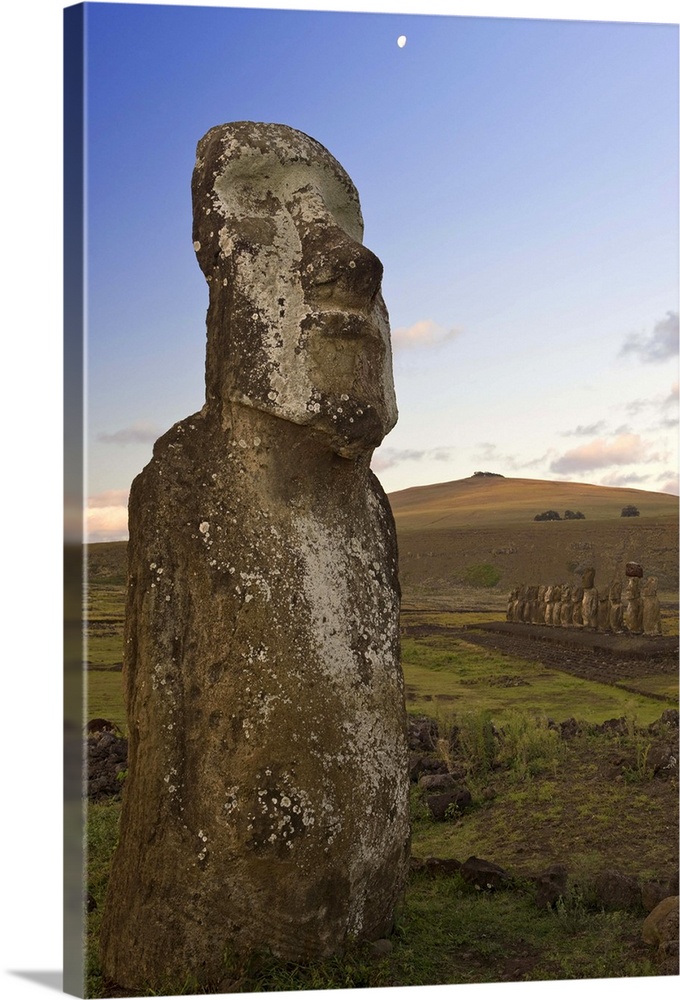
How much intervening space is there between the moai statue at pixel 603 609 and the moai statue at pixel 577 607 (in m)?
0.17

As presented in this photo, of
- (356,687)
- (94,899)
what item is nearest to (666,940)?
(356,687)

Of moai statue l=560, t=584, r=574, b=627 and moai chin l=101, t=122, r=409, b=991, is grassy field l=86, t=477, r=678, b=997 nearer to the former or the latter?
moai statue l=560, t=584, r=574, b=627

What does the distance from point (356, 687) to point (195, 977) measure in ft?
4.26

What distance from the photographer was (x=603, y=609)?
11539 millimetres

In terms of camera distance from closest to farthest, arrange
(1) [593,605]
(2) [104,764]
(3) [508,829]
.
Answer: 1. (3) [508,829]
2. (2) [104,764]
3. (1) [593,605]

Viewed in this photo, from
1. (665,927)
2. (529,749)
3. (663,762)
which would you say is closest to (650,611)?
(529,749)

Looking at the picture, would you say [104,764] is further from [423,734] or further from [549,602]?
[549,602]

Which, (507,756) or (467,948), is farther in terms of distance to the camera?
(507,756)

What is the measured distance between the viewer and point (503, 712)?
9.62 meters

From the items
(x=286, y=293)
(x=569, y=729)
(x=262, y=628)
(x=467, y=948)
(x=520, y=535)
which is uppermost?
(x=286, y=293)

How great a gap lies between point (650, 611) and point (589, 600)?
31.8 inches

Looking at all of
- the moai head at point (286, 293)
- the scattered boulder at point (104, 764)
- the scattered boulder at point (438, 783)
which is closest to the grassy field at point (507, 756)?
the scattered boulder at point (438, 783)

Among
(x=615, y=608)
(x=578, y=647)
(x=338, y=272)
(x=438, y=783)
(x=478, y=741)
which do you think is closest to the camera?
(x=338, y=272)

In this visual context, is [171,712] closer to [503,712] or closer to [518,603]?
[503,712]
